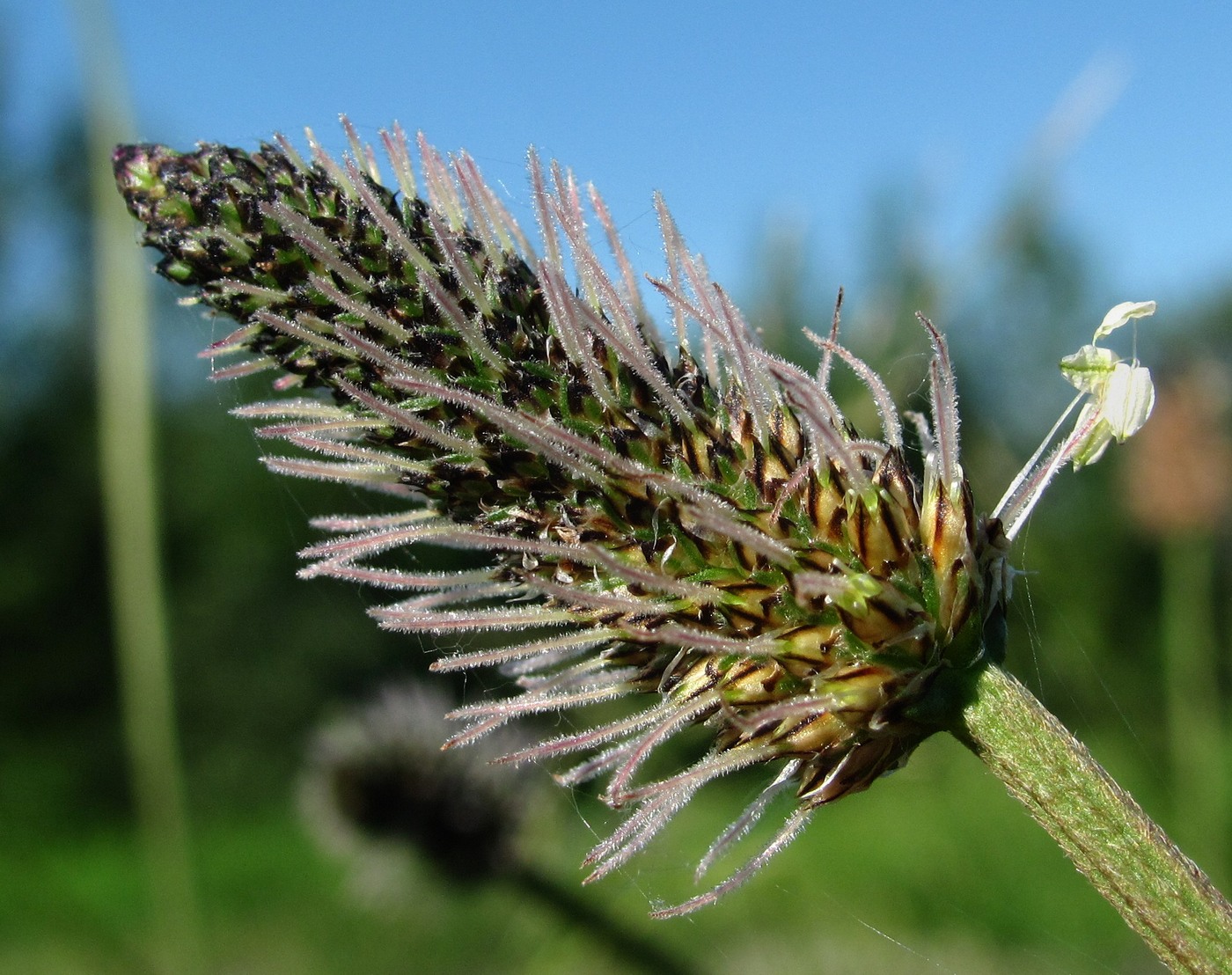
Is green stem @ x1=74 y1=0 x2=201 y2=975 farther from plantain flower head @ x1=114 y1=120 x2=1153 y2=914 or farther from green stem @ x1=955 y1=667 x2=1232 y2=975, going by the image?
green stem @ x1=955 y1=667 x2=1232 y2=975

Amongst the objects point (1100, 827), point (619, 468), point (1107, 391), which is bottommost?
point (1100, 827)

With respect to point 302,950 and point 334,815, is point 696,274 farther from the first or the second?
point 302,950

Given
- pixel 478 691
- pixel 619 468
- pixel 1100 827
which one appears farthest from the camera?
pixel 478 691

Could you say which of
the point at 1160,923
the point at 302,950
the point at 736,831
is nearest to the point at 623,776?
Answer: the point at 736,831

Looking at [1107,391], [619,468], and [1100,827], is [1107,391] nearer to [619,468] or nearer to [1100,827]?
[1100,827]

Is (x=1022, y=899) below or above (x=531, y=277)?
below

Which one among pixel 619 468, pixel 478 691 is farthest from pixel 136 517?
pixel 619 468

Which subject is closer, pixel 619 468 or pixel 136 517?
pixel 619 468
